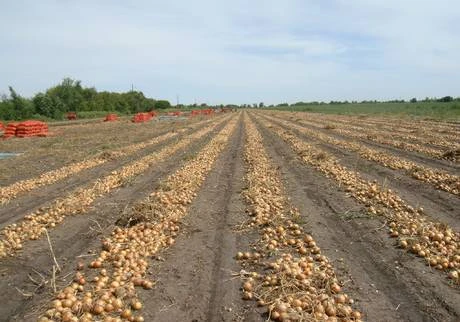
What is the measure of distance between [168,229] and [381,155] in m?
9.56

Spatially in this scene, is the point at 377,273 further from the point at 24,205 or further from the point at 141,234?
the point at 24,205

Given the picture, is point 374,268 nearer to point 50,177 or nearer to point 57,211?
point 57,211

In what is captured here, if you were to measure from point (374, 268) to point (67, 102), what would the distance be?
221 ft

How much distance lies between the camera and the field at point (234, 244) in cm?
428

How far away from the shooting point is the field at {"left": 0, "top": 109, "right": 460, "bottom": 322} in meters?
4.28

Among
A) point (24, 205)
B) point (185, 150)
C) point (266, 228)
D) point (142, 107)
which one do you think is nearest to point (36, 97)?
point (142, 107)

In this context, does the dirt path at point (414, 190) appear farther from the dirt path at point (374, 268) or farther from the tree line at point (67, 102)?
the tree line at point (67, 102)

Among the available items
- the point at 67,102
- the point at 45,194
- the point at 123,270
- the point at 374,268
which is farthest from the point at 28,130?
the point at 67,102

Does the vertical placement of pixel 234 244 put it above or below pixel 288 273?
below

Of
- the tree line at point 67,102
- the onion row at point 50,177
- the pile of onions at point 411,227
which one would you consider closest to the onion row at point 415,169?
the pile of onions at point 411,227

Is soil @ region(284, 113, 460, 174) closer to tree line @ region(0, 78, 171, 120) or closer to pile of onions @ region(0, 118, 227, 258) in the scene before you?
pile of onions @ region(0, 118, 227, 258)

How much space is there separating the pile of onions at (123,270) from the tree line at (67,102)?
49498 mm

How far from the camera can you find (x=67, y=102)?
64750 millimetres

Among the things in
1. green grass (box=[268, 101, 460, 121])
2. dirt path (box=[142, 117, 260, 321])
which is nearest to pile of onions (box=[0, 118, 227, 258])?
dirt path (box=[142, 117, 260, 321])
